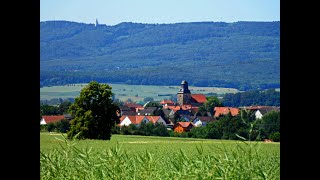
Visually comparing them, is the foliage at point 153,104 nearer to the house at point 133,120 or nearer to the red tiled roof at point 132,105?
the red tiled roof at point 132,105

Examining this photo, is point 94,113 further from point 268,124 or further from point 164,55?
point 164,55

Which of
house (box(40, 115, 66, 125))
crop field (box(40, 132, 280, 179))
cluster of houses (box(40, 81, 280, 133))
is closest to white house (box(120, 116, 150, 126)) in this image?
cluster of houses (box(40, 81, 280, 133))

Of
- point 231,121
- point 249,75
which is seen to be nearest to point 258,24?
point 249,75

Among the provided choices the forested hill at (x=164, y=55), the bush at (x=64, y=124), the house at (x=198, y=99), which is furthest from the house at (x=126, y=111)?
the bush at (x=64, y=124)

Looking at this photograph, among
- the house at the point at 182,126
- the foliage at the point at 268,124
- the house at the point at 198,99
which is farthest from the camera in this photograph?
the house at the point at 198,99

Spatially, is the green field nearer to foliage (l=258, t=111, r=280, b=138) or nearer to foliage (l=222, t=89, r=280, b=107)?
foliage (l=222, t=89, r=280, b=107)
